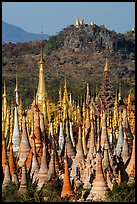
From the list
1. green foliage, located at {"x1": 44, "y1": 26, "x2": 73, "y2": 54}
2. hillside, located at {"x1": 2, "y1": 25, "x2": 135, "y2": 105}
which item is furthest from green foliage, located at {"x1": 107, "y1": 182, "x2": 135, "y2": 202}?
green foliage, located at {"x1": 44, "y1": 26, "x2": 73, "y2": 54}

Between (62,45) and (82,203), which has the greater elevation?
(62,45)

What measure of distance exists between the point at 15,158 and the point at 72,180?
10.1ft

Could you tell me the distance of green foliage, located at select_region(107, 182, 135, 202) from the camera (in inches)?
677

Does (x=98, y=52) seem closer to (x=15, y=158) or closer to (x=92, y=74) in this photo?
(x=92, y=74)

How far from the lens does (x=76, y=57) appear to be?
89.0 m

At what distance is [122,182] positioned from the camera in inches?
763

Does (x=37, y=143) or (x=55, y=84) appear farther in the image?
(x=55, y=84)

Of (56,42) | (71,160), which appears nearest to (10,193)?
(71,160)

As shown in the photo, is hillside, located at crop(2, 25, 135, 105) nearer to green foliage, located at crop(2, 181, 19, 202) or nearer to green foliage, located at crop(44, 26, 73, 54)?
green foliage, located at crop(44, 26, 73, 54)

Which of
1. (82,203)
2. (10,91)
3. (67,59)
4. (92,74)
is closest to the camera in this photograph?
(82,203)

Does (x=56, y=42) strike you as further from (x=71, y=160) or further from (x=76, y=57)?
(x=71, y=160)

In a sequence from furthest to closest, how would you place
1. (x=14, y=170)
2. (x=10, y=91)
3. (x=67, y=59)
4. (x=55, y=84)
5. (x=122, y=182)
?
(x=67, y=59), (x=55, y=84), (x=10, y=91), (x=14, y=170), (x=122, y=182)

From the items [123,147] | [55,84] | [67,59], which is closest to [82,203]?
[123,147]

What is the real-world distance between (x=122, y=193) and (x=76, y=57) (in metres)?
71.9
